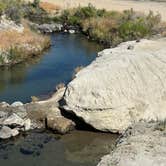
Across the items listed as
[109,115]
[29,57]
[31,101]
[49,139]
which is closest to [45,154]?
[49,139]

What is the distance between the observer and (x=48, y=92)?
4122cm

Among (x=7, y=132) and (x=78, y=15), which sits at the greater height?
(x=78, y=15)

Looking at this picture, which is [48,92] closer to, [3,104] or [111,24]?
[3,104]

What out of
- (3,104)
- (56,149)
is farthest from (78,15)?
(56,149)

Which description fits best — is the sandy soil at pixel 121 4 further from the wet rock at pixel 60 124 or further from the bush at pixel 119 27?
the wet rock at pixel 60 124

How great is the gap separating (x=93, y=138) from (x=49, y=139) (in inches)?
106

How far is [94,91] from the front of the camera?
108ft

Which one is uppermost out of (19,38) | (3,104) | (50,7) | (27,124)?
(50,7)

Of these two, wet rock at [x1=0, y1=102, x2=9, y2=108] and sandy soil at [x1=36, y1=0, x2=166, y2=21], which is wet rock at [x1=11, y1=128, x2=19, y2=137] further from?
sandy soil at [x1=36, y1=0, x2=166, y2=21]

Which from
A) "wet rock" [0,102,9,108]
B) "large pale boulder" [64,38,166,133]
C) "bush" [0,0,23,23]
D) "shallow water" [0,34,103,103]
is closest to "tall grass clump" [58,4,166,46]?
"shallow water" [0,34,103,103]

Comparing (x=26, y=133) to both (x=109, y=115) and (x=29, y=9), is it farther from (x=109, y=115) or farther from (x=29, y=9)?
(x=29, y=9)

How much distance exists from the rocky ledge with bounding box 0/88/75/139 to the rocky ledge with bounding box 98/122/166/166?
36.7ft

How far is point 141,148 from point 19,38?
3546 centimetres

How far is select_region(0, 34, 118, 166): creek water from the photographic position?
29641 mm
